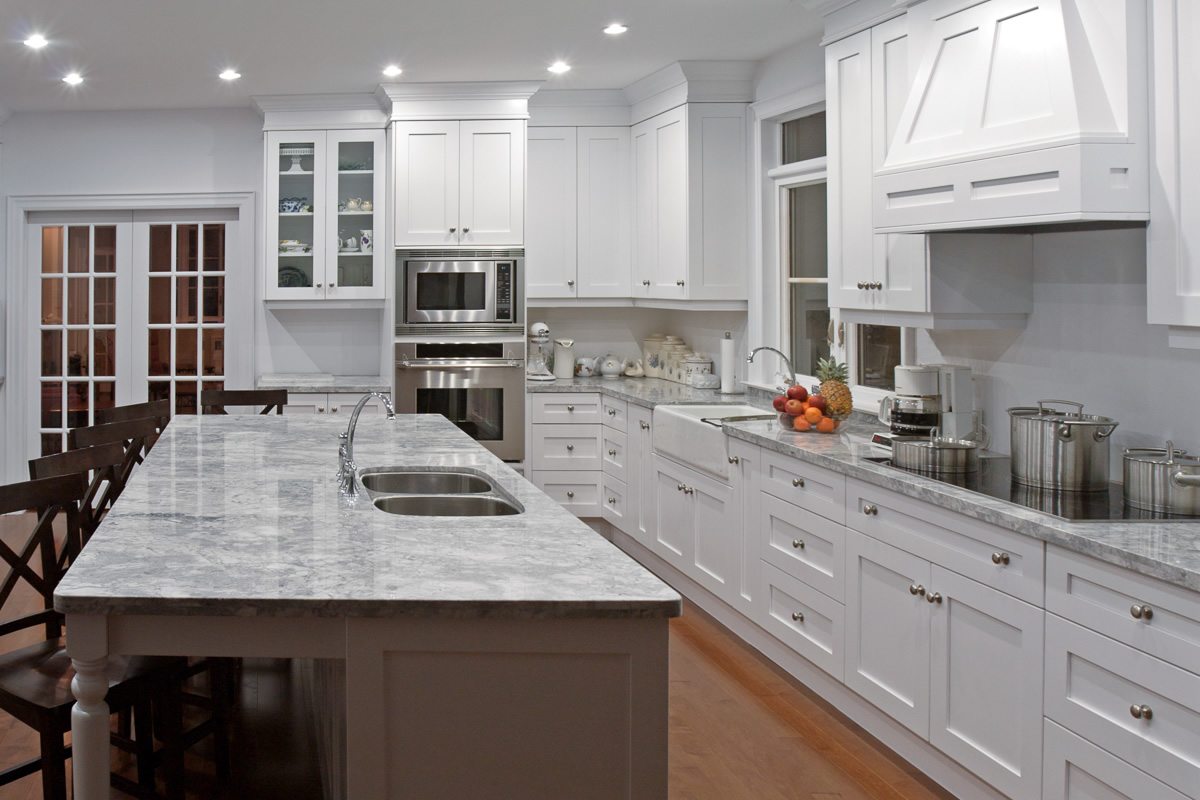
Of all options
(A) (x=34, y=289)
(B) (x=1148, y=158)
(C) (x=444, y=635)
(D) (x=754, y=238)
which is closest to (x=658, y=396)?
(D) (x=754, y=238)

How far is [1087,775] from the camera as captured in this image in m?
2.26

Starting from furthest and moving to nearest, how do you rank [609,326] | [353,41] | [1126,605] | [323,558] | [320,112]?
1. [609,326]
2. [320,112]
3. [353,41]
4. [1126,605]
5. [323,558]

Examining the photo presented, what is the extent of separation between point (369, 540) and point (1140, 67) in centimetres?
211

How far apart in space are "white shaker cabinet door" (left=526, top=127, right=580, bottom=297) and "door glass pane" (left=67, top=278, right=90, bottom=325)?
9.95 ft

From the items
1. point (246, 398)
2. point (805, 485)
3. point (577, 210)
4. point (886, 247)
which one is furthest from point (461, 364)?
point (886, 247)

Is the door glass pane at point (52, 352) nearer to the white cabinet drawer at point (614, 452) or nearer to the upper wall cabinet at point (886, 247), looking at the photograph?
the white cabinet drawer at point (614, 452)

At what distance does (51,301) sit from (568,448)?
3639 mm

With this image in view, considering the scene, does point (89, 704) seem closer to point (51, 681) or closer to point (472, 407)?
point (51, 681)

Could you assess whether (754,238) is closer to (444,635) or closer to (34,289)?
(444,635)

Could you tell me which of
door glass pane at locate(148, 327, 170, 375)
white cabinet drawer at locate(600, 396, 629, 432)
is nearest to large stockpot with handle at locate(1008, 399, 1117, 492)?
white cabinet drawer at locate(600, 396, 629, 432)

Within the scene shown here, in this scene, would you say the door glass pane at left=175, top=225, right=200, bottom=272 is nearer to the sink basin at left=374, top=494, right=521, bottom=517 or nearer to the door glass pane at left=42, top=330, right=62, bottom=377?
the door glass pane at left=42, top=330, right=62, bottom=377

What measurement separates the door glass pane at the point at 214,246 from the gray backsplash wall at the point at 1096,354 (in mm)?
5003

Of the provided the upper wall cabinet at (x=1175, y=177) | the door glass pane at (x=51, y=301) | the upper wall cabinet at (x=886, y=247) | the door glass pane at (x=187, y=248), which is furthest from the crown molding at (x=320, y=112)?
the upper wall cabinet at (x=1175, y=177)

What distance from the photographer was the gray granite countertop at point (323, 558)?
168 centimetres
